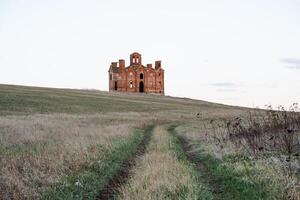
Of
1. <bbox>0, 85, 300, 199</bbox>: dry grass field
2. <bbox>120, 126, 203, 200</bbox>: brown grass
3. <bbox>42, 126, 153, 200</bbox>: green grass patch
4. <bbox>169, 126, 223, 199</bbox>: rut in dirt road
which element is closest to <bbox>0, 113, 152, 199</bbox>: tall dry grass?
<bbox>0, 85, 300, 199</bbox>: dry grass field

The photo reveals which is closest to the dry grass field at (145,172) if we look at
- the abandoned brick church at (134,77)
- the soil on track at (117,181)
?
the soil on track at (117,181)

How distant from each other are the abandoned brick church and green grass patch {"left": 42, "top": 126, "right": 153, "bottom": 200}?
10331 cm

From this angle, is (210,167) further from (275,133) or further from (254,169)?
(275,133)

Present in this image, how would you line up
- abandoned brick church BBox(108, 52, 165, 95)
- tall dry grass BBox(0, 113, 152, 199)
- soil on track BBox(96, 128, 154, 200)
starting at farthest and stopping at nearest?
abandoned brick church BBox(108, 52, 165, 95)
soil on track BBox(96, 128, 154, 200)
tall dry grass BBox(0, 113, 152, 199)

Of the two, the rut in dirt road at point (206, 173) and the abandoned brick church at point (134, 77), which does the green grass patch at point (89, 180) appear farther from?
the abandoned brick church at point (134, 77)

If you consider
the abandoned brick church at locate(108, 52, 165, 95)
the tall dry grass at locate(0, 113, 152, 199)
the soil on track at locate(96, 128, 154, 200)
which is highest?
the abandoned brick church at locate(108, 52, 165, 95)

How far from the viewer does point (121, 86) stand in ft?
385

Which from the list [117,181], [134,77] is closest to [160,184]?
[117,181]

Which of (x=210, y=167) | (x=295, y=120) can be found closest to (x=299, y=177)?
(x=210, y=167)

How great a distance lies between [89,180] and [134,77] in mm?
109009

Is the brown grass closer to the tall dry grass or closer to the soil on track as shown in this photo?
the soil on track

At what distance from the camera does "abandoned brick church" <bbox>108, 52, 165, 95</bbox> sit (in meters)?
117

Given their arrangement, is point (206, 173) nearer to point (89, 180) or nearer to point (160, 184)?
point (160, 184)

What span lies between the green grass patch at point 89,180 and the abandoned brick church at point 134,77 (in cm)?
10331
